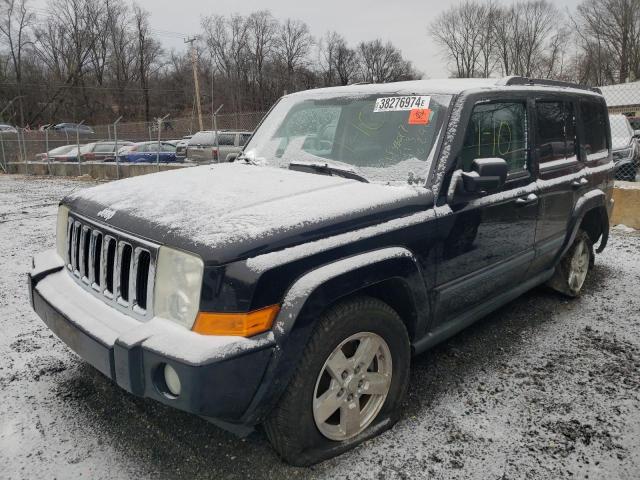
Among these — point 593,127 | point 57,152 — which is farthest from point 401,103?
point 57,152

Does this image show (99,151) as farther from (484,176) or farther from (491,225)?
(484,176)

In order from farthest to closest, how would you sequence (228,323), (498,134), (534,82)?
1. (534,82)
2. (498,134)
3. (228,323)

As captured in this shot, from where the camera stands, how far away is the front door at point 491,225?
9.48 ft

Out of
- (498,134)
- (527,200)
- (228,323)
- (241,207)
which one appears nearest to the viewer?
(228,323)

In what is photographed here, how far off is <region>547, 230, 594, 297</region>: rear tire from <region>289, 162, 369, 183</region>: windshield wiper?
2.45 metres

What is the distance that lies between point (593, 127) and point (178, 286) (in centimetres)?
398

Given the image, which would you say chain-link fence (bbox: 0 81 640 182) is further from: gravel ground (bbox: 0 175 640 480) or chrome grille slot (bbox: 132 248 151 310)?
chrome grille slot (bbox: 132 248 151 310)

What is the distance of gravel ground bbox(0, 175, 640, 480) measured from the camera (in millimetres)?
2365

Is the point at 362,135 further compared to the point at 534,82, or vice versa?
the point at 534,82

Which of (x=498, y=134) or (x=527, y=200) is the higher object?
(x=498, y=134)

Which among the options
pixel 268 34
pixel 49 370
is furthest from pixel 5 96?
pixel 49 370

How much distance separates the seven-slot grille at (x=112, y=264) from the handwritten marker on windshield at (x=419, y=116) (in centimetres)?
168

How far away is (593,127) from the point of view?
4438 millimetres

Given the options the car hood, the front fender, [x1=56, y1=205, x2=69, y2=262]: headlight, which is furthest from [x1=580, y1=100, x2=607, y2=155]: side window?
[x1=56, y1=205, x2=69, y2=262]: headlight
